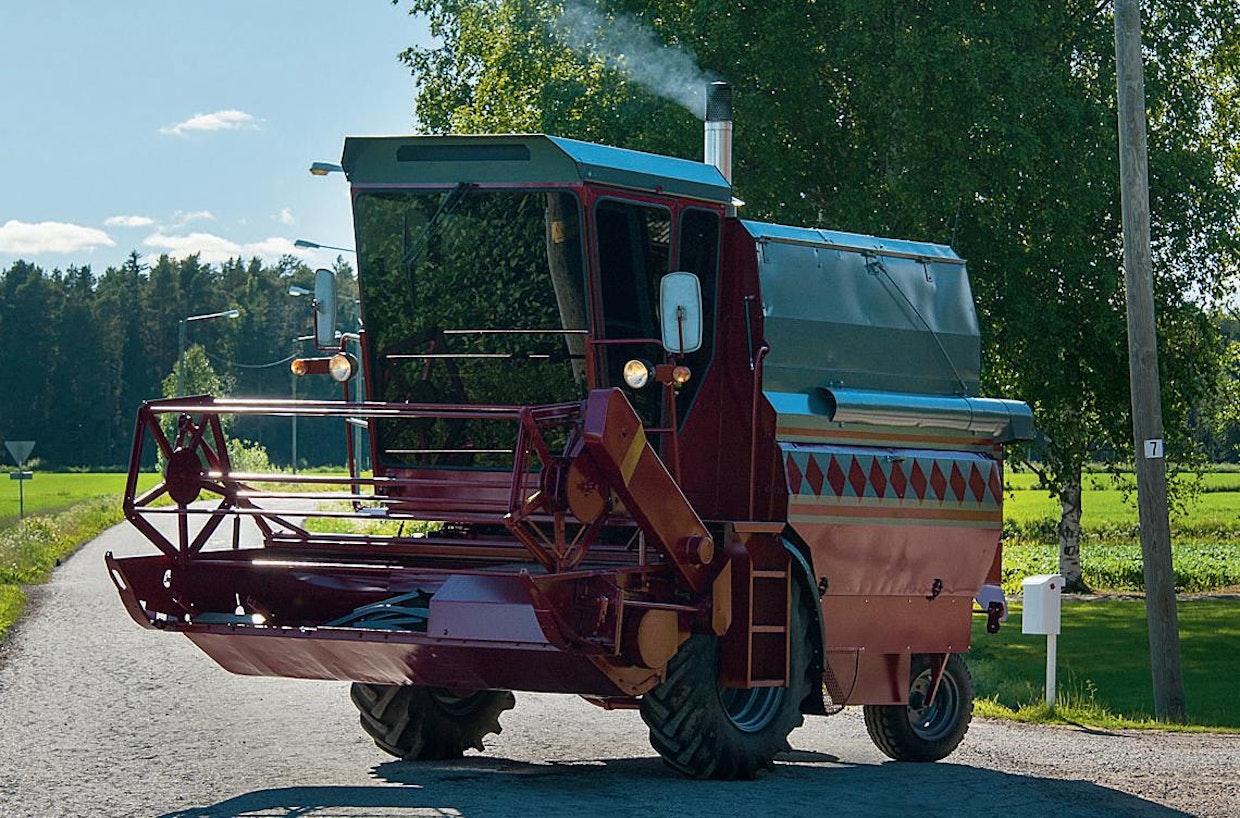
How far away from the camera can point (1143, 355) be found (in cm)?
1939

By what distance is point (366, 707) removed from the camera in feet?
40.8

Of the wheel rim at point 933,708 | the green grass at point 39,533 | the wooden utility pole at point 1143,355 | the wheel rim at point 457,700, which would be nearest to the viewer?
the wheel rim at point 457,700

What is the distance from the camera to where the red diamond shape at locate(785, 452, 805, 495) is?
11922 millimetres

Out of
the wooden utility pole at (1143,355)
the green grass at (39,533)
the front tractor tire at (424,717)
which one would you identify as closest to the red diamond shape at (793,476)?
the front tractor tire at (424,717)

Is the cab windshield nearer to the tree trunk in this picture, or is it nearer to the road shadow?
the road shadow

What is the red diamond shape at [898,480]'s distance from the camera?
504 inches

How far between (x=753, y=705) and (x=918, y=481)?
210 cm

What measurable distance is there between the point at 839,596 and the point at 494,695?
90.3 inches

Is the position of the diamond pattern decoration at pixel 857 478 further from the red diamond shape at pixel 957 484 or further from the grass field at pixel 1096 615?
the grass field at pixel 1096 615

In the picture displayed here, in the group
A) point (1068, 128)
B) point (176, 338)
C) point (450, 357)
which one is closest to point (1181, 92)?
point (1068, 128)

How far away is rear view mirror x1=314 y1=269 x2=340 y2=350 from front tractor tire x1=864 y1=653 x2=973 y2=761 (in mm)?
4417

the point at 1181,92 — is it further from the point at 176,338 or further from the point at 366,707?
the point at 176,338

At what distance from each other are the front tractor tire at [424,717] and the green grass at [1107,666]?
6.61 m

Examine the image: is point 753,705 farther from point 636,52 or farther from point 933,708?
point 636,52
